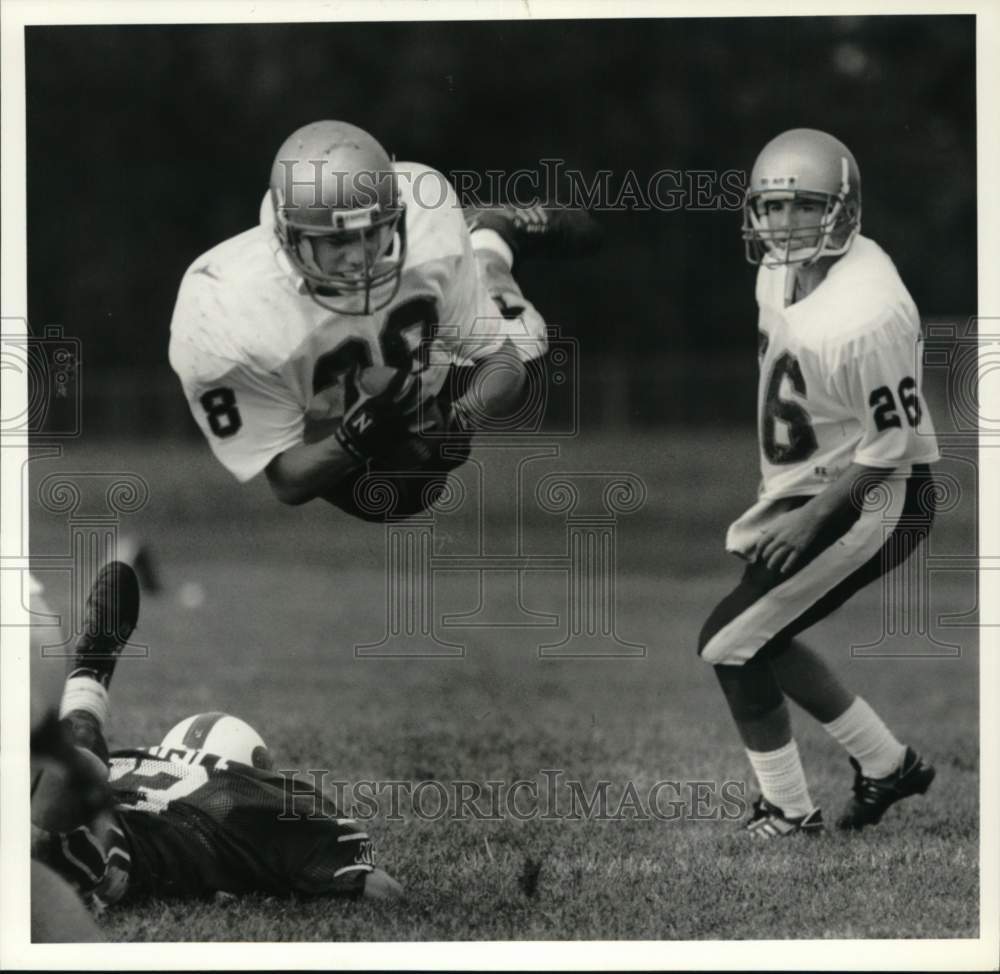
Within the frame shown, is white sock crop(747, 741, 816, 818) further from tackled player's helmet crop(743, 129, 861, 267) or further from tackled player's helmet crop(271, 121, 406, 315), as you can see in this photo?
tackled player's helmet crop(271, 121, 406, 315)

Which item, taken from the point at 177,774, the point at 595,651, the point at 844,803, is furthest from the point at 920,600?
the point at 177,774

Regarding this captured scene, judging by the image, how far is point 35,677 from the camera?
13.3ft

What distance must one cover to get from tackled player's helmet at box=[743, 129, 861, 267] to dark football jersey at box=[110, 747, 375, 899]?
1906mm

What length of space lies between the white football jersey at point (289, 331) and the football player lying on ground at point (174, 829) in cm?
78

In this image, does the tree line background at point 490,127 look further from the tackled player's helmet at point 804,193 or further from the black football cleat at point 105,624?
the black football cleat at point 105,624

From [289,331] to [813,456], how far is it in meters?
1.43

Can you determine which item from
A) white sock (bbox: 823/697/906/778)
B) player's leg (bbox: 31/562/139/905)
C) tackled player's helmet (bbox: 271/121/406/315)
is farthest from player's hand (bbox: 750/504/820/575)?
player's leg (bbox: 31/562/139/905)

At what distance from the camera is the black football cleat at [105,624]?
4.20m

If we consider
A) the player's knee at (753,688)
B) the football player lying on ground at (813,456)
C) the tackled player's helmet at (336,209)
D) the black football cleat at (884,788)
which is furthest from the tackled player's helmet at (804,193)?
the black football cleat at (884,788)

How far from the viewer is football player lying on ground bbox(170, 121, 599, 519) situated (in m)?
4.02

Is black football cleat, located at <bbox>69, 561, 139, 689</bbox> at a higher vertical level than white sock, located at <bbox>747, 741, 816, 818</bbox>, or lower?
higher

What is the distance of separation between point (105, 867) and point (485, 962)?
3.20ft

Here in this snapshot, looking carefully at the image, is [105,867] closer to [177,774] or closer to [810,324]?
[177,774]

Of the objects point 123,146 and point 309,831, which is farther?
point 123,146
